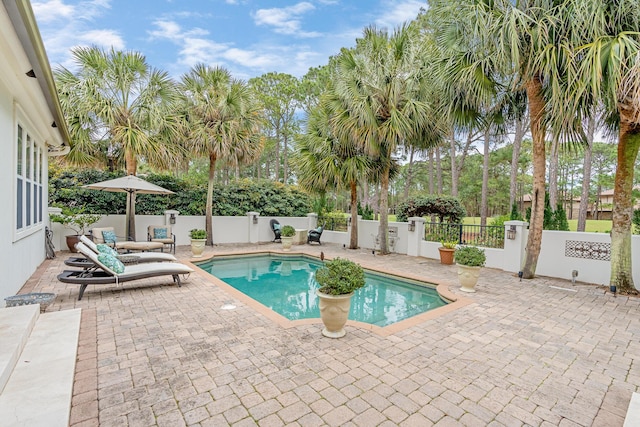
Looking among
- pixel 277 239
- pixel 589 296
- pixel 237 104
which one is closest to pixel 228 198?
pixel 277 239

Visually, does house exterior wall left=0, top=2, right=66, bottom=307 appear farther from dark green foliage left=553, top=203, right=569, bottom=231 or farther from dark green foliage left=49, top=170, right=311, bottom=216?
dark green foliage left=553, top=203, right=569, bottom=231

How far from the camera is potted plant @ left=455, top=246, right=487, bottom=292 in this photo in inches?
266

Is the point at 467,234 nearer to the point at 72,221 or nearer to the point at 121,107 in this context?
the point at 121,107

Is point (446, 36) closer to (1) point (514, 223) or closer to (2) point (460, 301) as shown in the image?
(1) point (514, 223)

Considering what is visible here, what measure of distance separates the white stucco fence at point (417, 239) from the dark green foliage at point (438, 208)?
1343 mm

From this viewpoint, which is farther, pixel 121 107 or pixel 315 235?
pixel 315 235

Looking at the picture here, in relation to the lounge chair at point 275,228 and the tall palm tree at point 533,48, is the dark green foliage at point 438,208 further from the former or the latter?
the lounge chair at point 275,228

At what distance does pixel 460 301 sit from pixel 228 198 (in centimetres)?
1207

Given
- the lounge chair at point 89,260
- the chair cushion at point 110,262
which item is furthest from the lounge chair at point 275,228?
the chair cushion at point 110,262

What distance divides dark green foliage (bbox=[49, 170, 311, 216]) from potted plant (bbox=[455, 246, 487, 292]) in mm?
11111

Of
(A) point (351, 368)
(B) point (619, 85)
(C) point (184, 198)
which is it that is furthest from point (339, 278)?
(C) point (184, 198)

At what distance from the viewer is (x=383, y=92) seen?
10.9m

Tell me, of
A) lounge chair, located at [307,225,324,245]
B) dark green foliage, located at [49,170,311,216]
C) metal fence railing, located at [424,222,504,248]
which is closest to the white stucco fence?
metal fence railing, located at [424,222,504,248]

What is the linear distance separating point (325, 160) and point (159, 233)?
22.7ft
